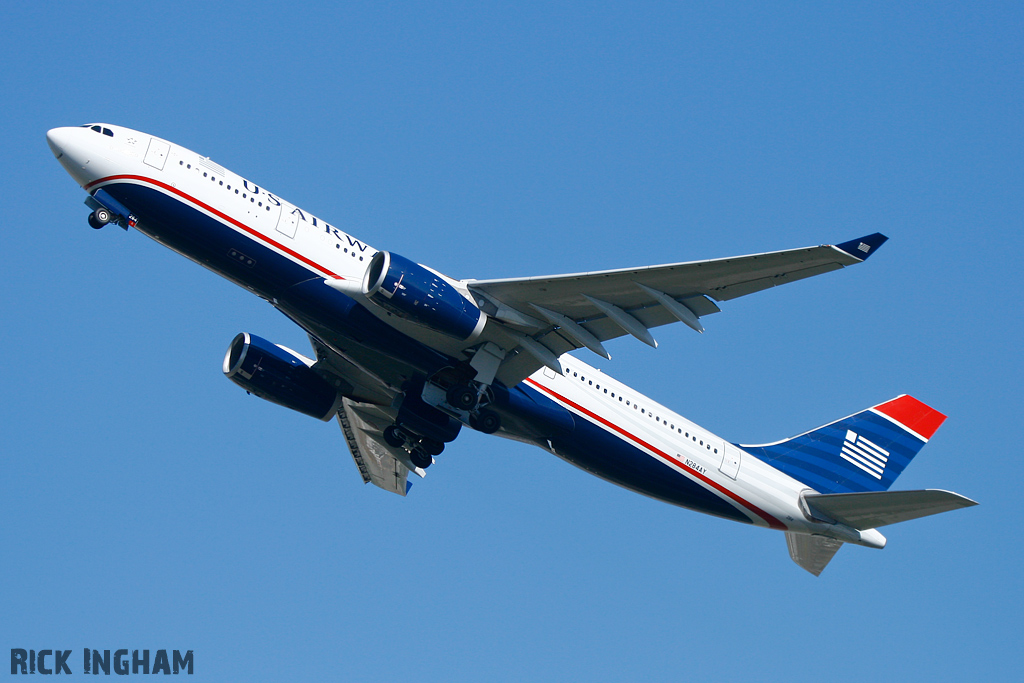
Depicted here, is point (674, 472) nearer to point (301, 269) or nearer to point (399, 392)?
point (399, 392)

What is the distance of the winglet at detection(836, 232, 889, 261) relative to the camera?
18.9 metres

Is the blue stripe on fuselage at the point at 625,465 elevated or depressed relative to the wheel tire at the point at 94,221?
depressed

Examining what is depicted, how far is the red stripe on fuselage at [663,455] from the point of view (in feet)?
85.5

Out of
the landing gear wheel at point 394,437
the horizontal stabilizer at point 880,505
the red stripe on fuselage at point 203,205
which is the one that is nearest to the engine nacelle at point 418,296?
the red stripe on fuselage at point 203,205

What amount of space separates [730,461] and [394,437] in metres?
9.38

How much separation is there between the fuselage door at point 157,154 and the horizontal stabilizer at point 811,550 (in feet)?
63.7

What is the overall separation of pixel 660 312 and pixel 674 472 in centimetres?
604

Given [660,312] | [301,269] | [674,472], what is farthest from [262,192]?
[674,472]

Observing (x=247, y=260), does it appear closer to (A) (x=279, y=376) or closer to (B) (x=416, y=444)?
(A) (x=279, y=376)

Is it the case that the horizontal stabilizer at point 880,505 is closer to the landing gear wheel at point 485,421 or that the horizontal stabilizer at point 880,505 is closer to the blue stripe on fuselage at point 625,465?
the blue stripe on fuselage at point 625,465

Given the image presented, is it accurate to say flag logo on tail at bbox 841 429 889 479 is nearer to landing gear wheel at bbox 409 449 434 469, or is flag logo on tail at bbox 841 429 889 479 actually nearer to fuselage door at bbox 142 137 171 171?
landing gear wheel at bbox 409 449 434 469

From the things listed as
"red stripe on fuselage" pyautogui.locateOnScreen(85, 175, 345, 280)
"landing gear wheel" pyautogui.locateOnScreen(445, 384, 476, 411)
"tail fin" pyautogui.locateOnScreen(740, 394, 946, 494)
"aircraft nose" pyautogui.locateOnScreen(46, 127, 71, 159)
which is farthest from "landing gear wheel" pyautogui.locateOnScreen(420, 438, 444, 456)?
"aircraft nose" pyautogui.locateOnScreen(46, 127, 71, 159)

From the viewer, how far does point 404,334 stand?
24.0m

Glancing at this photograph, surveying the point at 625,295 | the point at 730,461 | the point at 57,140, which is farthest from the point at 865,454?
the point at 57,140
